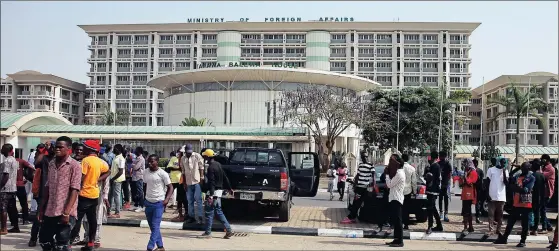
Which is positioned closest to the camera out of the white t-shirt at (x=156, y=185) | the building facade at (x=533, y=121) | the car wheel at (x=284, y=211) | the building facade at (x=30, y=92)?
the white t-shirt at (x=156, y=185)

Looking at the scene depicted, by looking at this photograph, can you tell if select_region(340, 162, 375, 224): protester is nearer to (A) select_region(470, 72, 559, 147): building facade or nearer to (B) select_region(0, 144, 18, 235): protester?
(B) select_region(0, 144, 18, 235): protester

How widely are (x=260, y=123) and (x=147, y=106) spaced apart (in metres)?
40.0

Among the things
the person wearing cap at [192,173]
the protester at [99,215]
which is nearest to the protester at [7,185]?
the protester at [99,215]

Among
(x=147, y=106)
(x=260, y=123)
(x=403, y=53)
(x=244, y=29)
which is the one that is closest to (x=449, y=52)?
(x=403, y=53)

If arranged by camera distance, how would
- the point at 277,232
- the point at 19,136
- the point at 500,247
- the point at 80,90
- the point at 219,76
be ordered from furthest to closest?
1. the point at 80,90
2. the point at 219,76
3. the point at 19,136
4. the point at 277,232
5. the point at 500,247

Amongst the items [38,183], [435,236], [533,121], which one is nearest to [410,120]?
[533,121]

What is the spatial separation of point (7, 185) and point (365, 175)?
819cm

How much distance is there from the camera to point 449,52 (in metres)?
93.4

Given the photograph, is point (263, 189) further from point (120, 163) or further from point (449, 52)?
point (449, 52)

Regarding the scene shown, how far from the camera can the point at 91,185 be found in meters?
8.89

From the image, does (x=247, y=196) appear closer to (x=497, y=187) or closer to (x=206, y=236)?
(x=206, y=236)

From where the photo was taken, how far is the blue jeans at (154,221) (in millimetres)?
9008

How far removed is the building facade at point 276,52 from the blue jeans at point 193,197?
262 feet

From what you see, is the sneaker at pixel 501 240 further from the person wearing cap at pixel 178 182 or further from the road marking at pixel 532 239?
the person wearing cap at pixel 178 182
